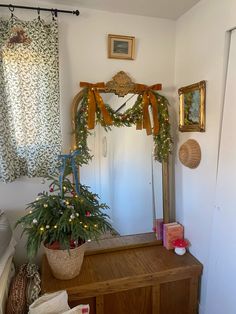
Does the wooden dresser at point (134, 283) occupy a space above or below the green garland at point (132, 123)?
below

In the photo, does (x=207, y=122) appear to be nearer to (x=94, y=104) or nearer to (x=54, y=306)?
(x=94, y=104)

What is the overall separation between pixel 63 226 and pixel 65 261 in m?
0.29

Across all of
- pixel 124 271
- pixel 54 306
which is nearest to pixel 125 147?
pixel 124 271

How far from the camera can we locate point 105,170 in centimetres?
196

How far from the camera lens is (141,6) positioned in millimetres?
1775

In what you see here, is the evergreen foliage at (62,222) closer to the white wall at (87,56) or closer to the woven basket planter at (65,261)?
the woven basket planter at (65,261)

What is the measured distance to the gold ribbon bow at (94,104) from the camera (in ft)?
5.82

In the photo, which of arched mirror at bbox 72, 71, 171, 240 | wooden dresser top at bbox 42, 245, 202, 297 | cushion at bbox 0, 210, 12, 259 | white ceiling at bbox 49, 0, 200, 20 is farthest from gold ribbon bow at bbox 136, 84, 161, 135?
cushion at bbox 0, 210, 12, 259

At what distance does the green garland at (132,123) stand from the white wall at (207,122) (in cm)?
16

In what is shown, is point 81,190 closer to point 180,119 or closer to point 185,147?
point 185,147

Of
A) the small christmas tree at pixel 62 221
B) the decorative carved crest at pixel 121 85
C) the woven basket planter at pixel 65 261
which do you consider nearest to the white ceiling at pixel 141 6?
the decorative carved crest at pixel 121 85

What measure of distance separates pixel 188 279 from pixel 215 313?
251 millimetres

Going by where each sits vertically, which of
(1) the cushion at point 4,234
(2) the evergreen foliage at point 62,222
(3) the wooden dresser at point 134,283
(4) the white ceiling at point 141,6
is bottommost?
(3) the wooden dresser at point 134,283

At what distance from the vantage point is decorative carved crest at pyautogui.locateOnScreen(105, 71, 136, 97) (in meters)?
1.86
